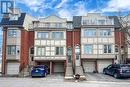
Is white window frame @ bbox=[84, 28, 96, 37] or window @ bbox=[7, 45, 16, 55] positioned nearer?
window @ bbox=[7, 45, 16, 55]

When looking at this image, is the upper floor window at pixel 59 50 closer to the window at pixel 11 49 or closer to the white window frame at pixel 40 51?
the white window frame at pixel 40 51

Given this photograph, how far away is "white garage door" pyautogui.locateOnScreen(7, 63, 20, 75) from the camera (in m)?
40.8

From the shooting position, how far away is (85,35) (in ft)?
140

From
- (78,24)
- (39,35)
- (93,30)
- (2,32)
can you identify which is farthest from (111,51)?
(2,32)

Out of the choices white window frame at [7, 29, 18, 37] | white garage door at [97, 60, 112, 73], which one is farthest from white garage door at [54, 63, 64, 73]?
white window frame at [7, 29, 18, 37]

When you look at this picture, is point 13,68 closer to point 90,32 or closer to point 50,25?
point 50,25

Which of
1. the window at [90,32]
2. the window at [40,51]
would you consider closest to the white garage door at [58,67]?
the window at [40,51]

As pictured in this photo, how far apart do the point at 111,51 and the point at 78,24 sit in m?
7.55

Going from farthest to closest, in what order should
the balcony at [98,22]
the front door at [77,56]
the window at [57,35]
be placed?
the front door at [77,56], the balcony at [98,22], the window at [57,35]

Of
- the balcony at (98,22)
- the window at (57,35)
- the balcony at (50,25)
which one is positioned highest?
the balcony at (98,22)

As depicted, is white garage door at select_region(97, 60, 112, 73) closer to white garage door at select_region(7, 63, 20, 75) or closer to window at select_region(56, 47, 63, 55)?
window at select_region(56, 47, 63, 55)

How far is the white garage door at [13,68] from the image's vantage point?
40781mm

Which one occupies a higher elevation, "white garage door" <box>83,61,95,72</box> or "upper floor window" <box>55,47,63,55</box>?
"upper floor window" <box>55,47,63,55</box>

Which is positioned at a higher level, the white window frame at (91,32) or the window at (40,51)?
the white window frame at (91,32)
